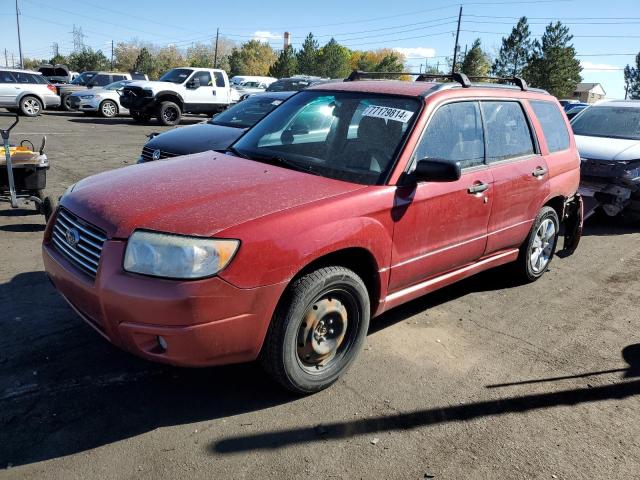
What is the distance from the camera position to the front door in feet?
11.3

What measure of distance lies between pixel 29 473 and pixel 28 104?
2098cm

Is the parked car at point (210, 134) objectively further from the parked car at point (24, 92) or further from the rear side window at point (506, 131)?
the parked car at point (24, 92)

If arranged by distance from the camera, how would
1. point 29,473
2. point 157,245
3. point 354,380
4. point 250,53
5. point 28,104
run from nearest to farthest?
1. point 29,473
2. point 157,245
3. point 354,380
4. point 28,104
5. point 250,53

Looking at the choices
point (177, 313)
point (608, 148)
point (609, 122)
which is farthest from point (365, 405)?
point (609, 122)

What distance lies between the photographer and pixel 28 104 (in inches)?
784

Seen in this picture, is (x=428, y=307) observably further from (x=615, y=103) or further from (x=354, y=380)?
(x=615, y=103)

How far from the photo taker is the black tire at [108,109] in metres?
21.3

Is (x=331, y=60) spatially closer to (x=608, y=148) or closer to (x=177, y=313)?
(x=608, y=148)

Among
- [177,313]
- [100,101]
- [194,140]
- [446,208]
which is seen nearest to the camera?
[177,313]

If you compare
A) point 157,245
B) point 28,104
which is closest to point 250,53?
point 28,104

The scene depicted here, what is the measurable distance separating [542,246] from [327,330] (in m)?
3.00

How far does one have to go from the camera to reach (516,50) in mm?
66562

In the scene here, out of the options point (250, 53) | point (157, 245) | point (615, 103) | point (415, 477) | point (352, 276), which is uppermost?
point (250, 53)

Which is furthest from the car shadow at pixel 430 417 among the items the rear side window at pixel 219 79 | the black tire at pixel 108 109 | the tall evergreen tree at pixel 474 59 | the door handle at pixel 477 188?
the tall evergreen tree at pixel 474 59
